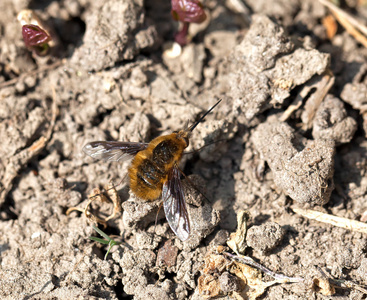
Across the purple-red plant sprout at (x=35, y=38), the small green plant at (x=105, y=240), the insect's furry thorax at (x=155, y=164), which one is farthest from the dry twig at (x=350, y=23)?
the small green plant at (x=105, y=240)

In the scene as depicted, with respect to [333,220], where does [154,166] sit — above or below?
above

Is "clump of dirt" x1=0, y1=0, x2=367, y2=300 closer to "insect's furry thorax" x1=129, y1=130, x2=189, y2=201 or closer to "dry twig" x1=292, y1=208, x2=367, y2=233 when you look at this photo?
"dry twig" x1=292, y1=208, x2=367, y2=233

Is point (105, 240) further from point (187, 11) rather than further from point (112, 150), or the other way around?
point (187, 11)

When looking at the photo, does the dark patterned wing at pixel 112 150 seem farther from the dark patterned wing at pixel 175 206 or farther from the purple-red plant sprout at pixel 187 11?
the purple-red plant sprout at pixel 187 11

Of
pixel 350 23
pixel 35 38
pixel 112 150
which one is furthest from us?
pixel 350 23

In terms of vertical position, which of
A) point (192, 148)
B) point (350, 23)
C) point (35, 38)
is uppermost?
point (35, 38)

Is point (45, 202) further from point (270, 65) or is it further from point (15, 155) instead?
point (270, 65)

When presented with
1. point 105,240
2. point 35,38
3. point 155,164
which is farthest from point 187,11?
point 105,240
